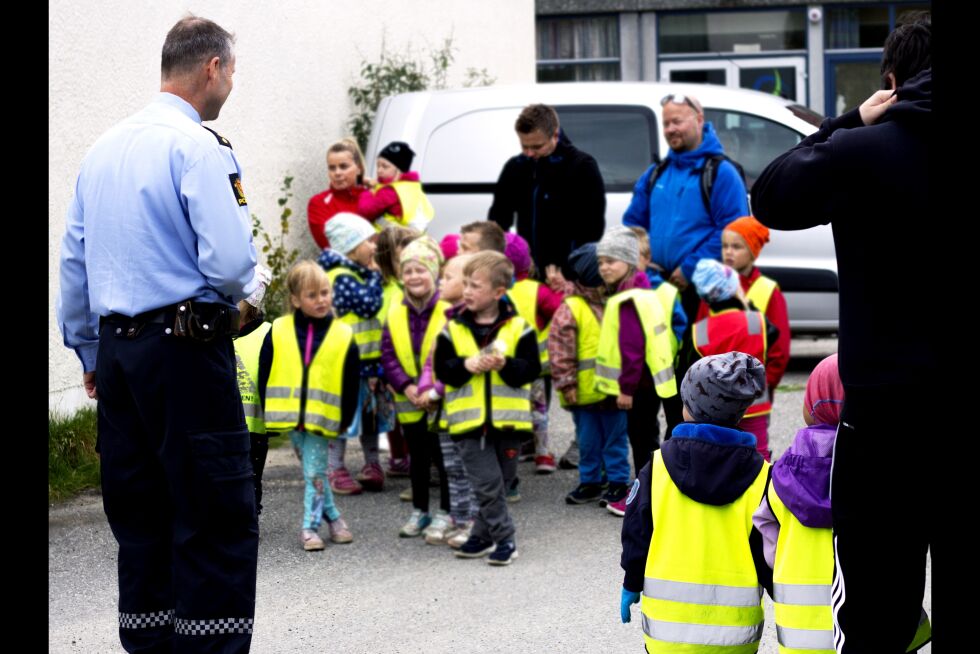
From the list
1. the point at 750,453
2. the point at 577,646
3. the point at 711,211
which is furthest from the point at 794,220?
the point at 711,211

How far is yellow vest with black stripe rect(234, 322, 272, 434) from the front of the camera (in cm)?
672

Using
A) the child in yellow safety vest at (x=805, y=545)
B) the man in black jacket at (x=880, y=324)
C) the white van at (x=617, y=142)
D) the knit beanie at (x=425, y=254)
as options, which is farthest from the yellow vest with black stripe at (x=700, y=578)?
the white van at (x=617, y=142)

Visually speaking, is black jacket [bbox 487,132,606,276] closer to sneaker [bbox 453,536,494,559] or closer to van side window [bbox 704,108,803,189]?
sneaker [bbox 453,536,494,559]

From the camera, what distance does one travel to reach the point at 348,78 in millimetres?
13617

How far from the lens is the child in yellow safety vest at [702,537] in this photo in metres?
4.15

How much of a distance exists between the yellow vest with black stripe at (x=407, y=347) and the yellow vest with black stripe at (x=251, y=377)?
2.34 feet

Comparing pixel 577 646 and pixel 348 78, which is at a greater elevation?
pixel 348 78

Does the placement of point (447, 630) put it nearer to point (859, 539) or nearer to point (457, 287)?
point (457, 287)

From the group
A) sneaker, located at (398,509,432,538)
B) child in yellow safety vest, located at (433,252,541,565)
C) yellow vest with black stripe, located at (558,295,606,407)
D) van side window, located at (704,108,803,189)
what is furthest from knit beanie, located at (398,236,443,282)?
van side window, located at (704,108,803,189)

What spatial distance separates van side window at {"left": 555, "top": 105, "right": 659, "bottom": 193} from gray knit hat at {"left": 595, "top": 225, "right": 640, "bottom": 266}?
3809 mm

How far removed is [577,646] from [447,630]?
0.55 meters

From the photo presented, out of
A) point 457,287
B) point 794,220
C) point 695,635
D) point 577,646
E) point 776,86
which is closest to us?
point 794,220

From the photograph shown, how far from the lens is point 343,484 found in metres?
7.98
